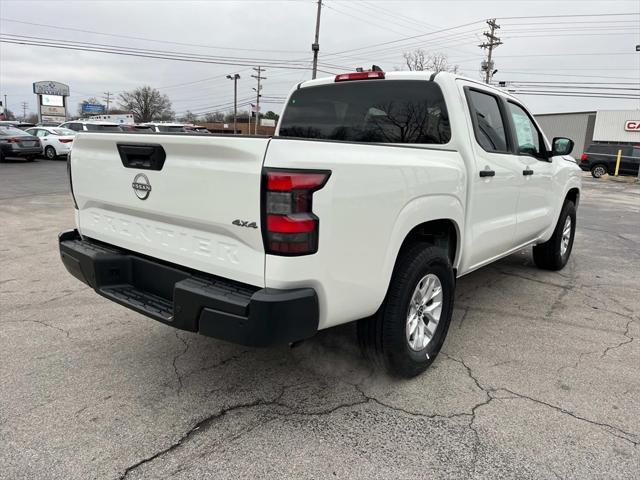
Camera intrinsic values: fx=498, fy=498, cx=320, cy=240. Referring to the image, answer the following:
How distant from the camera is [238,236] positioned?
2348 mm

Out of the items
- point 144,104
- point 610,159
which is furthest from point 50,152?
point 144,104

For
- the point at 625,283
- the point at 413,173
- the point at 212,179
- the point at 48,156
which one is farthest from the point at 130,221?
the point at 48,156

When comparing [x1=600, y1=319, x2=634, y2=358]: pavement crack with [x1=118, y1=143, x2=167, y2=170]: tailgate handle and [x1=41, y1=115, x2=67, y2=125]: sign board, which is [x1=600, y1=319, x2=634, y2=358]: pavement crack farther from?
[x1=41, y1=115, x2=67, y2=125]: sign board

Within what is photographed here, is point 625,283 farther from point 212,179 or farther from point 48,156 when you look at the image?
point 48,156

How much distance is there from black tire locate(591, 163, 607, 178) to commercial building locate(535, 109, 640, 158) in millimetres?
17281

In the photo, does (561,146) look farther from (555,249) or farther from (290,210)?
(290,210)

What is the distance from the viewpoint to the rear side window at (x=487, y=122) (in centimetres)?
370

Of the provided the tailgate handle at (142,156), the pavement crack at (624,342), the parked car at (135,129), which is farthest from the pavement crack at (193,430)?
the pavement crack at (624,342)

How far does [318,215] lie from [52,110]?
6409cm

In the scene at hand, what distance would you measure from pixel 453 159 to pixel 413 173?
62cm

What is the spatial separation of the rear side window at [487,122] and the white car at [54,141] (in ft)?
67.8

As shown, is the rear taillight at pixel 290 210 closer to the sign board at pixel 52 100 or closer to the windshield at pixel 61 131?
the windshield at pixel 61 131

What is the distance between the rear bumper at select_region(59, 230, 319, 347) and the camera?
7.30 ft

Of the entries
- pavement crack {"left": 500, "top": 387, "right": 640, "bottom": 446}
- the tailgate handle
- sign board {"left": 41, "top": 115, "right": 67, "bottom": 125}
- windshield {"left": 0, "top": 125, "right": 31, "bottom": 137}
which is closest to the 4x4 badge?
the tailgate handle
